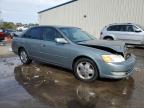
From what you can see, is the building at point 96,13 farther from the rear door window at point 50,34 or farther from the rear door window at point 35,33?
the rear door window at point 50,34

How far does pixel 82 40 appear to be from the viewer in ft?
22.5

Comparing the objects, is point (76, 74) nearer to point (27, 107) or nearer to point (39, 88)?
point (39, 88)

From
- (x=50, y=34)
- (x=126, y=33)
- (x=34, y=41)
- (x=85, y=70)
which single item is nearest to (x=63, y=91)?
(x=85, y=70)

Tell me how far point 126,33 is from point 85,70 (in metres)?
9.67

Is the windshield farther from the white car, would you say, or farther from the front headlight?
the white car

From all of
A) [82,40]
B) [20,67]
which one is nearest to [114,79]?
[82,40]

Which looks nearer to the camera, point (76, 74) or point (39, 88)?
point (39, 88)

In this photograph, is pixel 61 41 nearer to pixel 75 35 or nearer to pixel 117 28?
pixel 75 35

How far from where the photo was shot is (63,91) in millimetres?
5285

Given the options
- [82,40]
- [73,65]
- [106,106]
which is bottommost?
[106,106]

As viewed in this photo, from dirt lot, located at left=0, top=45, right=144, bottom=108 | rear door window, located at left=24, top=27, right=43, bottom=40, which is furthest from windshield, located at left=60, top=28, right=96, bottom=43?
dirt lot, located at left=0, top=45, right=144, bottom=108

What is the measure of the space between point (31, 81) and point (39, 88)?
2.39 feet

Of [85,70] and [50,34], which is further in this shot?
[50,34]

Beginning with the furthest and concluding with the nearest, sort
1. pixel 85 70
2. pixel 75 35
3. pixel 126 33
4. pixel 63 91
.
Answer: pixel 126 33, pixel 75 35, pixel 85 70, pixel 63 91
